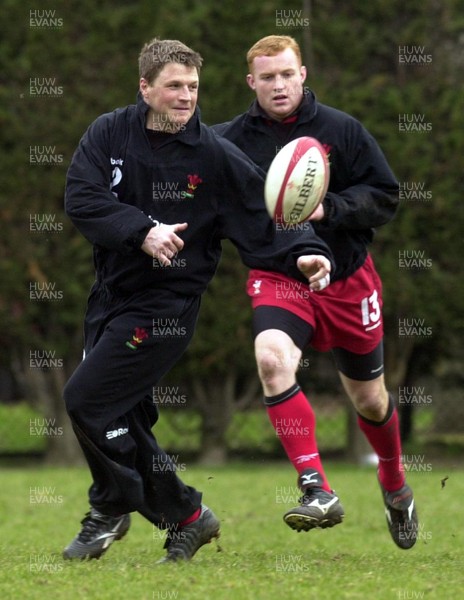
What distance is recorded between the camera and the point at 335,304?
6.23 m

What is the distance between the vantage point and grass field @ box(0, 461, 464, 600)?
4605 millimetres

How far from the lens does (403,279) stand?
41.5ft

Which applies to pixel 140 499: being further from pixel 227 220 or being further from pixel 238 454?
pixel 238 454

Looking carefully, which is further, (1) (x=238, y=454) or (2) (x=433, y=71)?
(1) (x=238, y=454)

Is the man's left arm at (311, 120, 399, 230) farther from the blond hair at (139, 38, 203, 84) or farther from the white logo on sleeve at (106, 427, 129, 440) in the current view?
the white logo on sleeve at (106, 427, 129, 440)

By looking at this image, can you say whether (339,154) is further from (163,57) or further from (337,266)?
(163,57)

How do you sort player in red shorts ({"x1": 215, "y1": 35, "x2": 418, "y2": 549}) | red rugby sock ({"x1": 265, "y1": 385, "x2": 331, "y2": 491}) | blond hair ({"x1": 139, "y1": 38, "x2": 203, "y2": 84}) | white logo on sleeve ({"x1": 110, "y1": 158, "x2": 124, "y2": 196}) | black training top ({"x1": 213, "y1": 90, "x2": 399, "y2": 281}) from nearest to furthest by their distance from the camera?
1. blond hair ({"x1": 139, "y1": 38, "x2": 203, "y2": 84})
2. white logo on sleeve ({"x1": 110, "y1": 158, "x2": 124, "y2": 196})
3. red rugby sock ({"x1": 265, "y1": 385, "x2": 331, "y2": 491})
4. player in red shorts ({"x1": 215, "y1": 35, "x2": 418, "y2": 549})
5. black training top ({"x1": 213, "y1": 90, "x2": 399, "y2": 281})

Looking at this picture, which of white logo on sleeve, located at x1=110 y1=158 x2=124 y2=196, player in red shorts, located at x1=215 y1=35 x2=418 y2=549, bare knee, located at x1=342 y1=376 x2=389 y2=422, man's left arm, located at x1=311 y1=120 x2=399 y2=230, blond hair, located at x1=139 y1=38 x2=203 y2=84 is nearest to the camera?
blond hair, located at x1=139 y1=38 x2=203 y2=84

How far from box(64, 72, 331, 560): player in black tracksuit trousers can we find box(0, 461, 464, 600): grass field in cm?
60

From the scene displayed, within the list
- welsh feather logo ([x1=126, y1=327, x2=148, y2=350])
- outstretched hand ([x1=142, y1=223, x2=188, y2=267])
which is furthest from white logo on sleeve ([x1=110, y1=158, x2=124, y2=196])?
welsh feather logo ([x1=126, y1=327, x2=148, y2=350])

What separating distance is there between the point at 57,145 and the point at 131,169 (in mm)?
7302

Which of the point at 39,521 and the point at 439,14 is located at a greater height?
the point at 439,14

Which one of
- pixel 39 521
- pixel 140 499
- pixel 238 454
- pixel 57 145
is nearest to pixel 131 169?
pixel 140 499

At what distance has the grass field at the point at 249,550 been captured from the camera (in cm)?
461
